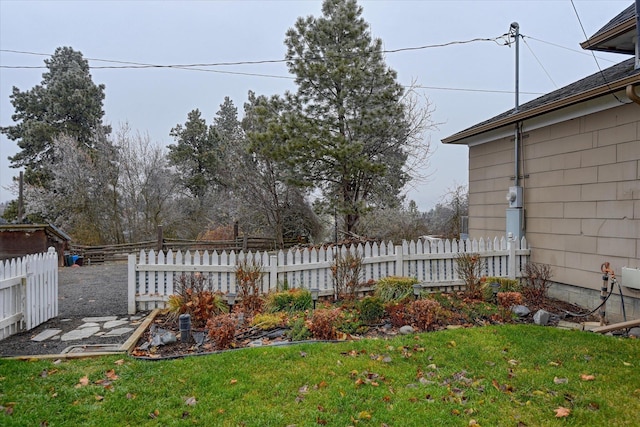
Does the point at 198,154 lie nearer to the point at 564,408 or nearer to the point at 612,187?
the point at 612,187

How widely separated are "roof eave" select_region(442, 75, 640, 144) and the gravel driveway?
708cm

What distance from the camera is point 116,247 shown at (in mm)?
15094

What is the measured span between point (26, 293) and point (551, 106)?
8149mm

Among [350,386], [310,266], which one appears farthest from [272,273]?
[350,386]

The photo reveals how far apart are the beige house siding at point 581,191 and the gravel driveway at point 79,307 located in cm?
676

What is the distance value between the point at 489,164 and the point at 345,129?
19.0ft

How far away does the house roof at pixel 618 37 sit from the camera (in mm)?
5660

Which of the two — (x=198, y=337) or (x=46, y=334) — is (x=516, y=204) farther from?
(x=46, y=334)

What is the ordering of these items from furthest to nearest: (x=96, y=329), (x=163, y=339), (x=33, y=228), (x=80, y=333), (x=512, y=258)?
(x=33, y=228)
(x=512, y=258)
(x=96, y=329)
(x=80, y=333)
(x=163, y=339)

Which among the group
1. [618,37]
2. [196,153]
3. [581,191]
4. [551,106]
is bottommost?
[581,191]

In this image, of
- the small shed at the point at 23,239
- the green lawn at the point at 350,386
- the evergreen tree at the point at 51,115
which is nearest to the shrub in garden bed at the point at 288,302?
the green lawn at the point at 350,386

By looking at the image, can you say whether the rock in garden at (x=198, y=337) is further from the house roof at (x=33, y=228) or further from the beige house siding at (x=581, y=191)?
the house roof at (x=33, y=228)

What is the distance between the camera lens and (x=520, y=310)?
5535 mm

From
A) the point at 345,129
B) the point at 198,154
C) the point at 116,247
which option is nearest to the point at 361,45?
the point at 345,129
